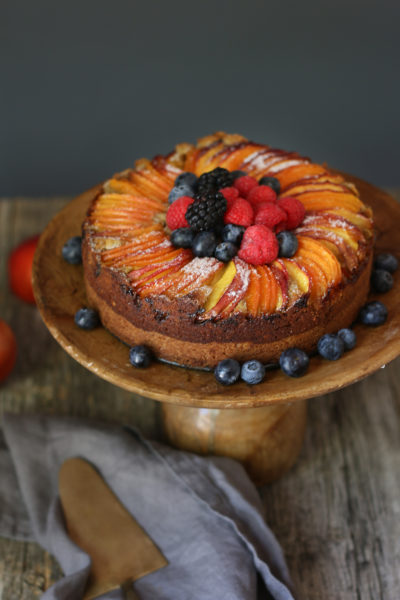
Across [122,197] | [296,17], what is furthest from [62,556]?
[296,17]

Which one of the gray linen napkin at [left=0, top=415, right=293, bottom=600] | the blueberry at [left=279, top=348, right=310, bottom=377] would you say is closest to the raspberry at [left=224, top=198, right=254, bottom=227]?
the blueberry at [left=279, top=348, right=310, bottom=377]

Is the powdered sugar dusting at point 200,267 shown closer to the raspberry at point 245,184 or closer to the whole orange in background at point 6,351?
the raspberry at point 245,184

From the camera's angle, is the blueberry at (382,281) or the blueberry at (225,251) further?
the blueberry at (382,281)

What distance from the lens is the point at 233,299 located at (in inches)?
80.4

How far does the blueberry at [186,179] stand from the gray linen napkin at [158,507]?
0.90 meters

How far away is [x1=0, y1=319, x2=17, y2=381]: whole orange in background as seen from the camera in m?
2.85

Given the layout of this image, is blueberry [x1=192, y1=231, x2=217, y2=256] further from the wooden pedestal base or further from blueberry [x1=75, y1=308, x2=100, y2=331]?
the wooden pedestal base

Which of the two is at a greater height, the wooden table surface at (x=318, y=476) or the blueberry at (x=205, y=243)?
the blueberry at (x=205, y=243)

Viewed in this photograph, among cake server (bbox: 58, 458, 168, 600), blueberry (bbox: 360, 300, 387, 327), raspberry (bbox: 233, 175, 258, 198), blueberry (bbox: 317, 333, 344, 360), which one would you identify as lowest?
cake server (bbox: 58, 458, 168, 600)

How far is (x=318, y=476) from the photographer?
2.67 m

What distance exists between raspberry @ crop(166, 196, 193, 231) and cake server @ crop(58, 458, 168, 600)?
93 centimetres

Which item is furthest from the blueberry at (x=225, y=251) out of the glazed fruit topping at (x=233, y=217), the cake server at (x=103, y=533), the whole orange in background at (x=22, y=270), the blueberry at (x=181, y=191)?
the whole orange in background at (x=22, y=270)

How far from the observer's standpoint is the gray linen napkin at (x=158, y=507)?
2.22m

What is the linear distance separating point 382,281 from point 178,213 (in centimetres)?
71
